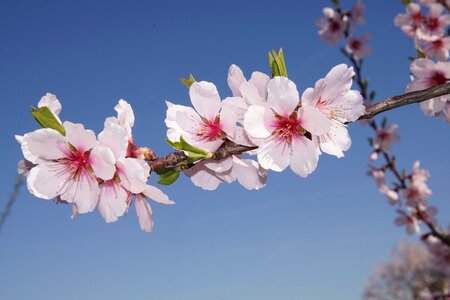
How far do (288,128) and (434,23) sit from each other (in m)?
4.13

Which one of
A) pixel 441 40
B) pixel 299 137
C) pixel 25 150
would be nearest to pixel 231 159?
pixel 299 137

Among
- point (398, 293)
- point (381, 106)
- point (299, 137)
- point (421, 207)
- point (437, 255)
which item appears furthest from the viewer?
point (398, 293)

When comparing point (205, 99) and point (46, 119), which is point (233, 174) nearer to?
point (205, 99)

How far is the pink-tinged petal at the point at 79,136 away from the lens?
54.6 inches

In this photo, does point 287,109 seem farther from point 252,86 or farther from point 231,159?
point 231,159

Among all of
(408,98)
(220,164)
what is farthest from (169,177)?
(408,98)

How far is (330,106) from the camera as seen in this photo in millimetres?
1534

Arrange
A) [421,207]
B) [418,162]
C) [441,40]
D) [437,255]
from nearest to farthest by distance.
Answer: [441,40], [421,207], [437,255], [418,162]

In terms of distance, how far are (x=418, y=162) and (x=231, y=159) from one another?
6576mm

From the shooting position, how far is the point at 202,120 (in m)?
1.55

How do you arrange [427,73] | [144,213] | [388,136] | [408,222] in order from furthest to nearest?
1. [388,136]
2. [408,222]
3. [427,73]
4. [144,213]

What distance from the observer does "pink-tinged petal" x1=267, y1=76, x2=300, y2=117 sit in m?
1.39

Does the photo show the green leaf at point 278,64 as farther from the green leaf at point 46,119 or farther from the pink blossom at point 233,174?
the green leaf at point 46,119

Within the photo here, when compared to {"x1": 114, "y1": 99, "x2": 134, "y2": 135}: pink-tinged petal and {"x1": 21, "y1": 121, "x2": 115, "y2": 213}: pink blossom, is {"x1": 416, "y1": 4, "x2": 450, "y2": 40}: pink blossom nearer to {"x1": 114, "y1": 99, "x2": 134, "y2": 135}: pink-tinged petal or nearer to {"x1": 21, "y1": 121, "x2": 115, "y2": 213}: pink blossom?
{"x1": 114, "y1": 99, "x2": 134, "y2": 135}: pink-tinged petal
